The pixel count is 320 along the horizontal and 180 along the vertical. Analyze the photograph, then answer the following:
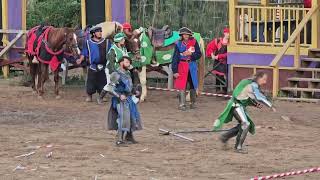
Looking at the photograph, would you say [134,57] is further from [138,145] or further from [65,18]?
[65,18]

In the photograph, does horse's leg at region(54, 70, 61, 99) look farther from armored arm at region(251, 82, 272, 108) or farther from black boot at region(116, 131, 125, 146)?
armored arm at region(251, 82, 272, 108)

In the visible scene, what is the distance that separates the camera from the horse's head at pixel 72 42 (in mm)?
16781

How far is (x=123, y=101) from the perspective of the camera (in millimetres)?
11586

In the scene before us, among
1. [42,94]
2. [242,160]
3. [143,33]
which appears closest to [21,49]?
[42,94]

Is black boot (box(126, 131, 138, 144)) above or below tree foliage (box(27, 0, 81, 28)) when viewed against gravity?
below

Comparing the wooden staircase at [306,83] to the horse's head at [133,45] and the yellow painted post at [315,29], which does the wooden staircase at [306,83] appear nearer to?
the yellow painted post at [315,29]

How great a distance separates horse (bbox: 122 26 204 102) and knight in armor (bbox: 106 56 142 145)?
14.9 feet

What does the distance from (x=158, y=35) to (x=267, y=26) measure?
269cm

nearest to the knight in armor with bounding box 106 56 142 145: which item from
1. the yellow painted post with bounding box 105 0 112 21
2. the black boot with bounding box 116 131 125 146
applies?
the black boot with bounding box 116 131 125 146

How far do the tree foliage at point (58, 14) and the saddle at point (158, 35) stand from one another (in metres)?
10.6

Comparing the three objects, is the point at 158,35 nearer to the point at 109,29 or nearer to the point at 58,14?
the point at 109,29

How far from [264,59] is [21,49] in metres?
6.80

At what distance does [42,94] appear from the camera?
17828mm

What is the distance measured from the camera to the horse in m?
16.6
